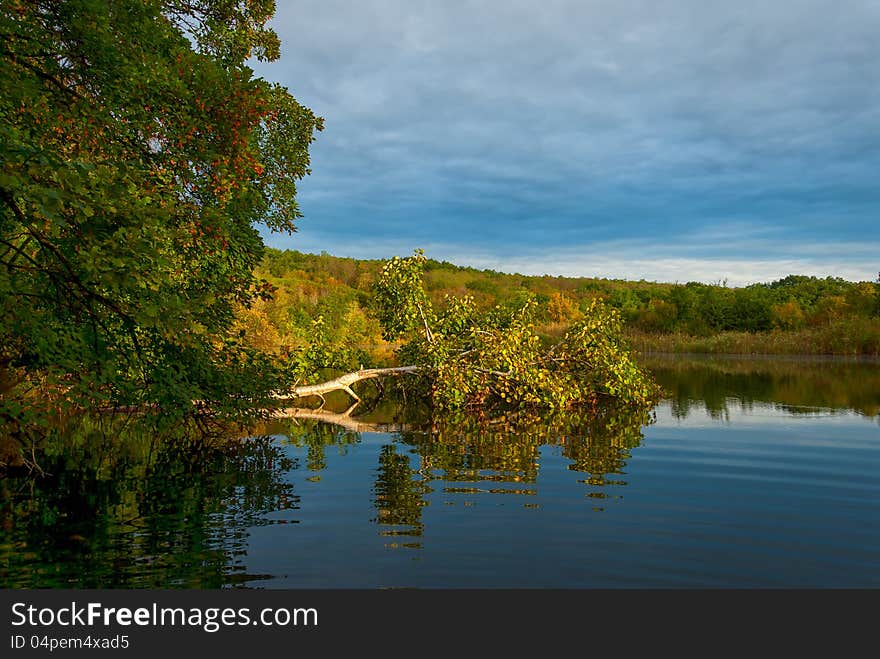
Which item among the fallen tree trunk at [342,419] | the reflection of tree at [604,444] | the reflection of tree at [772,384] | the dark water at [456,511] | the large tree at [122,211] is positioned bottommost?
the dark water at [456,511]

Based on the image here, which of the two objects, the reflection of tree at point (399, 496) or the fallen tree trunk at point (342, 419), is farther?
the fallen tree trunk at point (342, 419)

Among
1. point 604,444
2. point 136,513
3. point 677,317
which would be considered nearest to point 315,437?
point 604,444

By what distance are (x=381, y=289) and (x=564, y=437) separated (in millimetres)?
10333

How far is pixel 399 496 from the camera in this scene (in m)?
10.3

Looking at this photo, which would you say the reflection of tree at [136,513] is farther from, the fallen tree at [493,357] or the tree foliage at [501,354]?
the tree foliage at [501,354]

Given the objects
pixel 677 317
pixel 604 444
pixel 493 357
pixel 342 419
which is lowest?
pixel 604 444

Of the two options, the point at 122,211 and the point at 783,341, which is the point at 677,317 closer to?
the point at 783,341

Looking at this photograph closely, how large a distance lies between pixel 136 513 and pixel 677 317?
64.2 m

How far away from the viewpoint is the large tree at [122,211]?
8.02m

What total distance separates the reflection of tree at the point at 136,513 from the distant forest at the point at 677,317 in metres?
10.6

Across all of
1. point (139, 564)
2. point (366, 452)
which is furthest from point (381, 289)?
point (139, 564)

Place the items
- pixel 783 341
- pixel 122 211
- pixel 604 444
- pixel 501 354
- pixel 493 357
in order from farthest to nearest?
1. pixel 783 341
2. pixel 493 357
3. pixel 501 354
4. pixel 604 444
5. pixel 122 211

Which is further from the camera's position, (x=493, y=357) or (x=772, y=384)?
(x=772, y=384)

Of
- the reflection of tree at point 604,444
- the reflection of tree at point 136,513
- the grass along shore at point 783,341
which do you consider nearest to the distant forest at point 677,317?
the grass along shore at point 783,341
